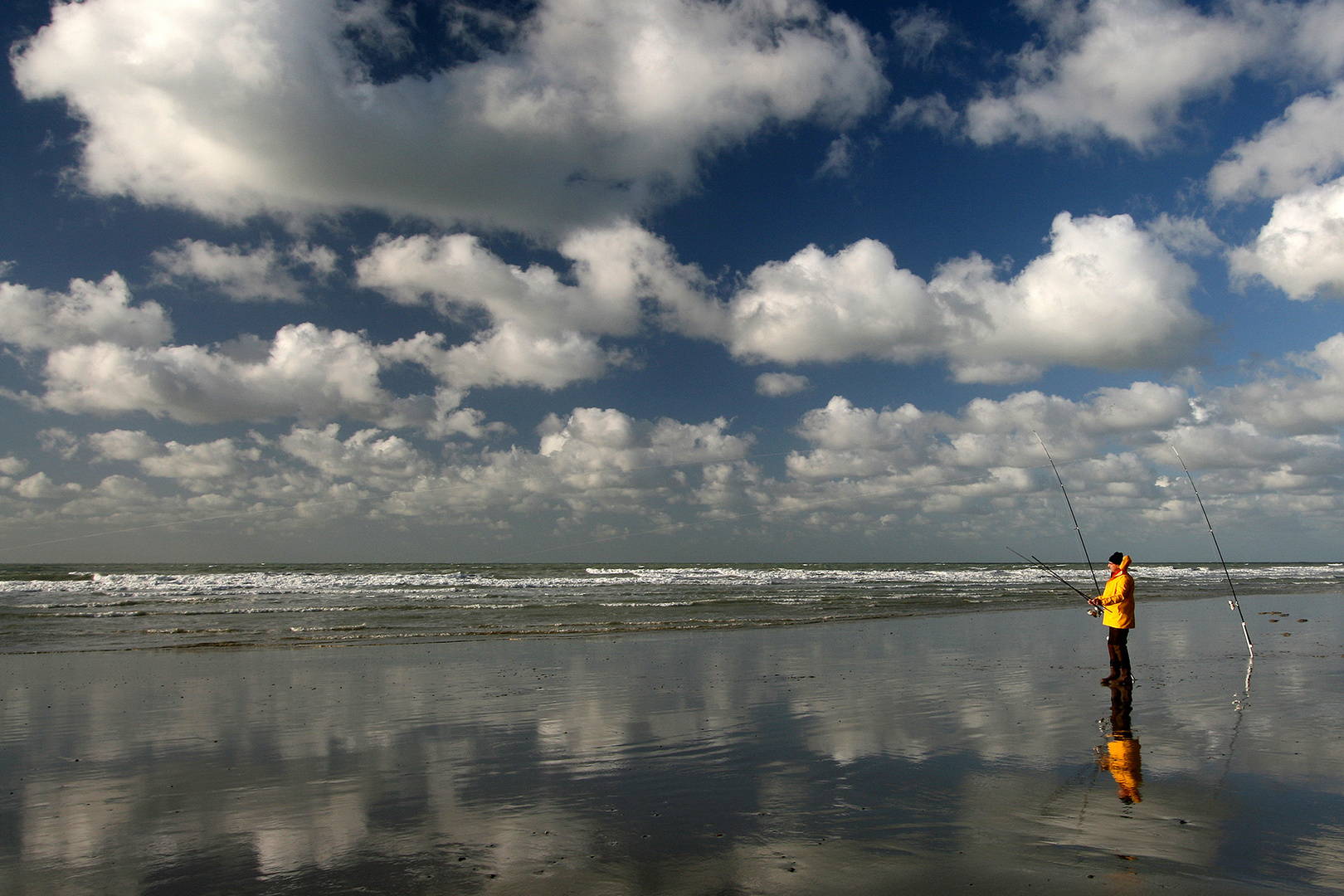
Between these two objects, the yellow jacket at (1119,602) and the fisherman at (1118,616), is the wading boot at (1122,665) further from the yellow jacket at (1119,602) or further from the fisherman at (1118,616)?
the yellow jacket at (1119,602)

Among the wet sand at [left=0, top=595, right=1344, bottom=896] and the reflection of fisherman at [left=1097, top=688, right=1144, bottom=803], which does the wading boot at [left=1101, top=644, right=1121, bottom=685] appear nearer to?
the wet sand at [left=0, top=595, right=1344, bottom=896]

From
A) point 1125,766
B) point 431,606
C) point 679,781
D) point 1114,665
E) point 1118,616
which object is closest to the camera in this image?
point 679,781

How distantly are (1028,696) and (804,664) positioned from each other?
3.67m

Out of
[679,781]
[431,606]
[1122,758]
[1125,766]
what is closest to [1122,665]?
[1122,758]

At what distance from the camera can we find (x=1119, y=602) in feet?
31.8

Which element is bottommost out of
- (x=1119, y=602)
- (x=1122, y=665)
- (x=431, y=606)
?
(x=431, y=606)

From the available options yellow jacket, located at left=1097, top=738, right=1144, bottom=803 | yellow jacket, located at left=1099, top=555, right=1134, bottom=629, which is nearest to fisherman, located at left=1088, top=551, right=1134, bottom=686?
yellow jacket, located at left=1099, top=555, right=1134, bottom=629

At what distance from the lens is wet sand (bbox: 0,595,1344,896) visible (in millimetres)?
4094

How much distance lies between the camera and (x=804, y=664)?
12023 mm

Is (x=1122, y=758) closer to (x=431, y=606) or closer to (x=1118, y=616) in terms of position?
(x=1118, y=616)

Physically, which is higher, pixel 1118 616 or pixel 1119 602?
pixel 1119 602

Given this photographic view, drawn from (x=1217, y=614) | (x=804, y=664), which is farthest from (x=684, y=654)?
(x=1217, y=614)

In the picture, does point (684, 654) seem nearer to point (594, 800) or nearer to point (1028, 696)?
point (1028, 696)

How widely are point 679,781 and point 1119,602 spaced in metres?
6.72
